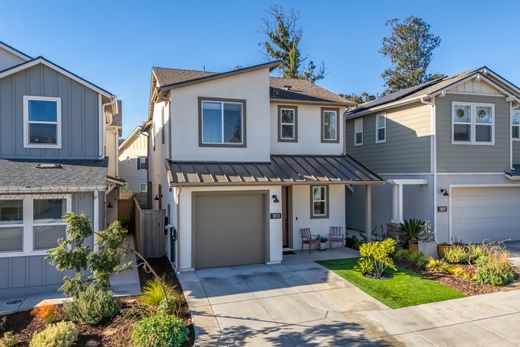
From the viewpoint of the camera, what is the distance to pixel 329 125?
1430 cm

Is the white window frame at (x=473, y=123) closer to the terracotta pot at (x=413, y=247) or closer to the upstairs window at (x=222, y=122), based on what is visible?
the terracotta pot at (x=413, y=247)

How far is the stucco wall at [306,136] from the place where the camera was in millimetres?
13562

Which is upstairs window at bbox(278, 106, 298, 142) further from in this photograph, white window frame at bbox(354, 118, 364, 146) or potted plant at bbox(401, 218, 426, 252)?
white window frame at bbox(354, 118, 364, 146)

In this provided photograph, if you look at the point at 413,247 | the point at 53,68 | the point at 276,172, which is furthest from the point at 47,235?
the point at 413,247

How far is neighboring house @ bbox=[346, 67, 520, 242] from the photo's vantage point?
44.7 feet

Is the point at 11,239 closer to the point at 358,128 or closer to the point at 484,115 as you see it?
the point at 358,128

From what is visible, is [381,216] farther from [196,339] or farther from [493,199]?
[196,339]

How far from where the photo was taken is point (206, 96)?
11484 mm

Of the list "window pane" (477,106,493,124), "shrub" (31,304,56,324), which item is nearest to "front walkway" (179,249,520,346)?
"shrub" (31,304,56,324)

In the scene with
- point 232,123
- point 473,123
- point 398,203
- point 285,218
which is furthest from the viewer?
point 473,123

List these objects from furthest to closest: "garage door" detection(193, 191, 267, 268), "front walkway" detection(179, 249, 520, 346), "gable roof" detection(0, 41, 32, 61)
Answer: "gable roof" detection(0, 41, 32, 61), "garage door" detection(193, 191, 267, 268), "front walkway" detection(179, 249, 520, 346)

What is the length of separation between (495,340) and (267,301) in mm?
4576

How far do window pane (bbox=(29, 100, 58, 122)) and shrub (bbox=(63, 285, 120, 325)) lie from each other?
5480mm

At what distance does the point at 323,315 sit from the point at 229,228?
466cm
